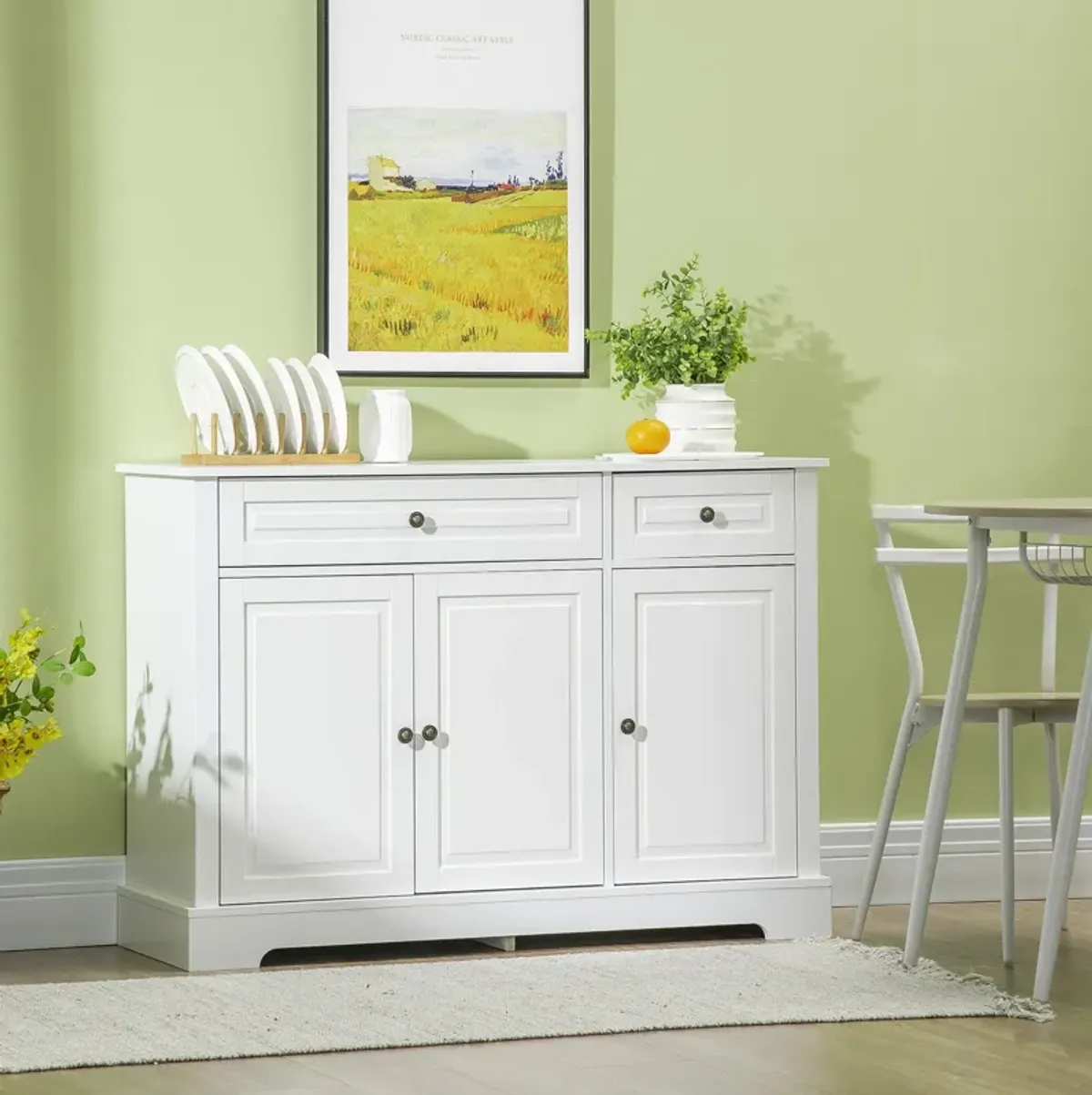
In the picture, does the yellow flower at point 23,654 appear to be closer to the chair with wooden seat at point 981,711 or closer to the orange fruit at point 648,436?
the orange fruit at point 648,436

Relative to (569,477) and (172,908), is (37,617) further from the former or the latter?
(569,477)

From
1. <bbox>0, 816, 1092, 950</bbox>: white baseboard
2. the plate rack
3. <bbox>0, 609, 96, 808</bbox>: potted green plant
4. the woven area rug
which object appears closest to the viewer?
the woven area rug

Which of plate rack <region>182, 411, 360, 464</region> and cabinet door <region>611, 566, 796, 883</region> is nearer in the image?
plate rack <region>182, 411, 360, 464</region>

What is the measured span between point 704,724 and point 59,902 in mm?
1308

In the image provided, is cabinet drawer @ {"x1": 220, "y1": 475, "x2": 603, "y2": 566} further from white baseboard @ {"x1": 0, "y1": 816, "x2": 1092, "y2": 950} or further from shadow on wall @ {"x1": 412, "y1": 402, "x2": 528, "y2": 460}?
white baseboard @ {"x1": 0, "y1": 816, "x2": 1092, "y2": 950}

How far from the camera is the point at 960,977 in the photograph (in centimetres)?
340

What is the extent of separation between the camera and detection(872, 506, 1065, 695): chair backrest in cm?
383

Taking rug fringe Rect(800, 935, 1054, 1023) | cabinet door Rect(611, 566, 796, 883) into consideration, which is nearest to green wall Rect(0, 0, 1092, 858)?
cabinet door Rect(611, 566, 796, 883)

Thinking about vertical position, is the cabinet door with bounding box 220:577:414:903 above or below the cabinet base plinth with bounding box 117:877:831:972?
above

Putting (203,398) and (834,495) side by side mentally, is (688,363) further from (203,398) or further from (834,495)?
(203,398)

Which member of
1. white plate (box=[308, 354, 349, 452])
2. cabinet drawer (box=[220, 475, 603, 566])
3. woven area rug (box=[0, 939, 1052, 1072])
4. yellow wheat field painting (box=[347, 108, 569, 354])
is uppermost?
yellow wheat field painting (box=[347, 108, 569, 354])

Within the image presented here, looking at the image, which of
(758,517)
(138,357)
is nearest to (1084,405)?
(758,517)

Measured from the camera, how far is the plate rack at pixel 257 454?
143 inches

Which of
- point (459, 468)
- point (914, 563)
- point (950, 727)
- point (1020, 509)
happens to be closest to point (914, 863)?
point (914, 563)
